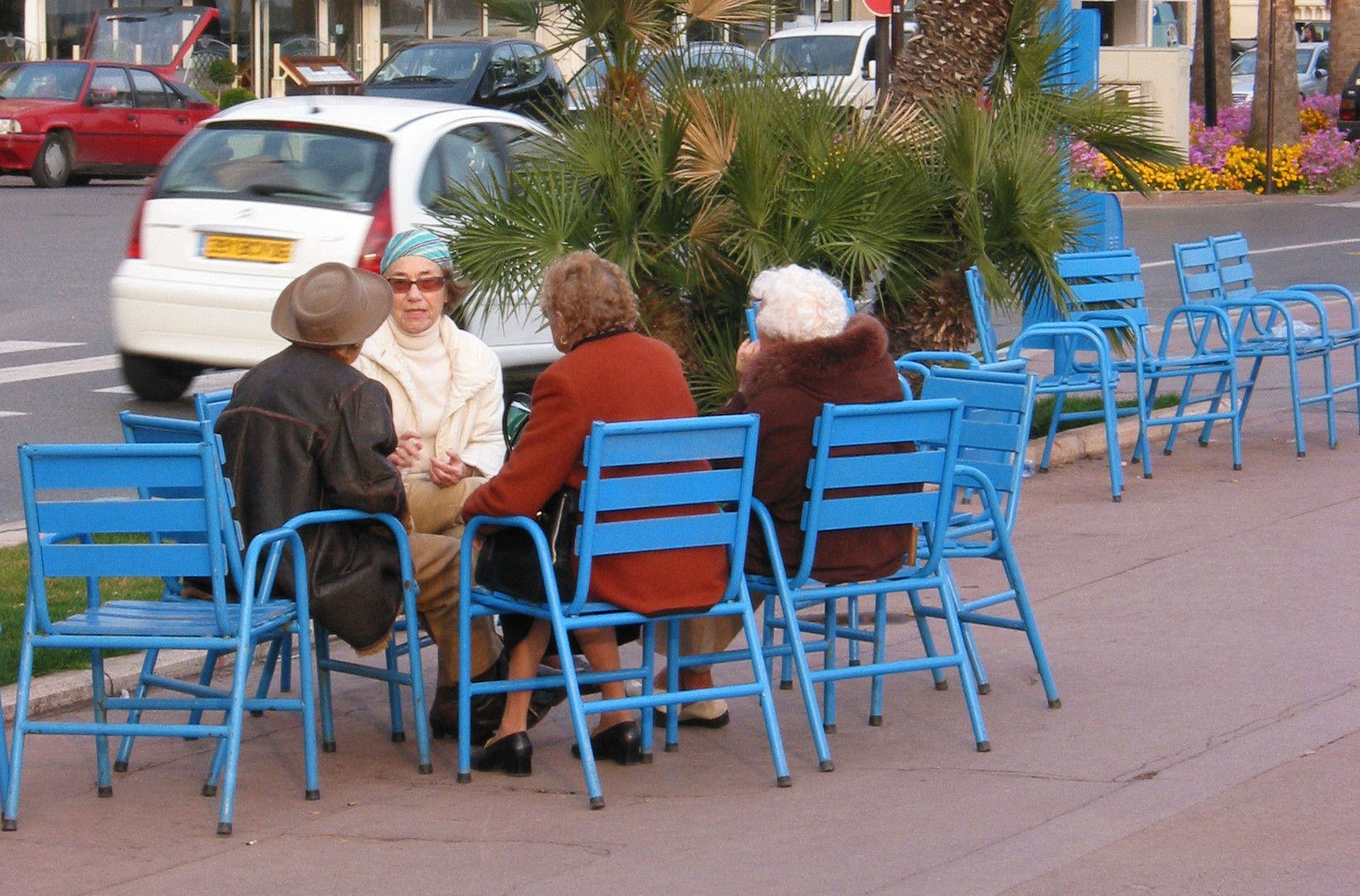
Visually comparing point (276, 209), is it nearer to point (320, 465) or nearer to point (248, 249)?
point (248, 249)

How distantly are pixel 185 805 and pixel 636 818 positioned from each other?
1.14 metres

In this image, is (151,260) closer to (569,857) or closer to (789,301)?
(789,301)

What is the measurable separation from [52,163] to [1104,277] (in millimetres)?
18742

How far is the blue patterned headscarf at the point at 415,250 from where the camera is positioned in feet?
19.8

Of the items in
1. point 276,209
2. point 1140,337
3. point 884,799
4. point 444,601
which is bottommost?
point 884,799

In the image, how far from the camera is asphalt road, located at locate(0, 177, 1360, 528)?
10875mm

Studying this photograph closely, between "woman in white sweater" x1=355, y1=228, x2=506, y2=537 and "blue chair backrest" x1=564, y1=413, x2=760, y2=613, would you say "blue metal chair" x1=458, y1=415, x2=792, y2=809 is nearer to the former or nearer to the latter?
"blue chair backrest" x1=564, y1=413, x2=760, y2=613

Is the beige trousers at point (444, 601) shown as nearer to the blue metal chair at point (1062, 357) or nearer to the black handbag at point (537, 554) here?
the black handbag at point (537, 554)

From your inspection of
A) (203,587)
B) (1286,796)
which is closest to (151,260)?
(203,587)

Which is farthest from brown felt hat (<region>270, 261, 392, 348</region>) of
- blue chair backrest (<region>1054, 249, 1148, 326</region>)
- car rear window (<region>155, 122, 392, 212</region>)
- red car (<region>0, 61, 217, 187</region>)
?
red car (<region>0, 61, 217, 187</region>)

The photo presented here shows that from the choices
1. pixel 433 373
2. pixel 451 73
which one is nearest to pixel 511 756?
pixel 433 373

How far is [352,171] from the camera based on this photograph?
10.1m

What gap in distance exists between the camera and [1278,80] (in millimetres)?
28859

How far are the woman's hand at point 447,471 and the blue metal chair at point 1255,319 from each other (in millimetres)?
5304
